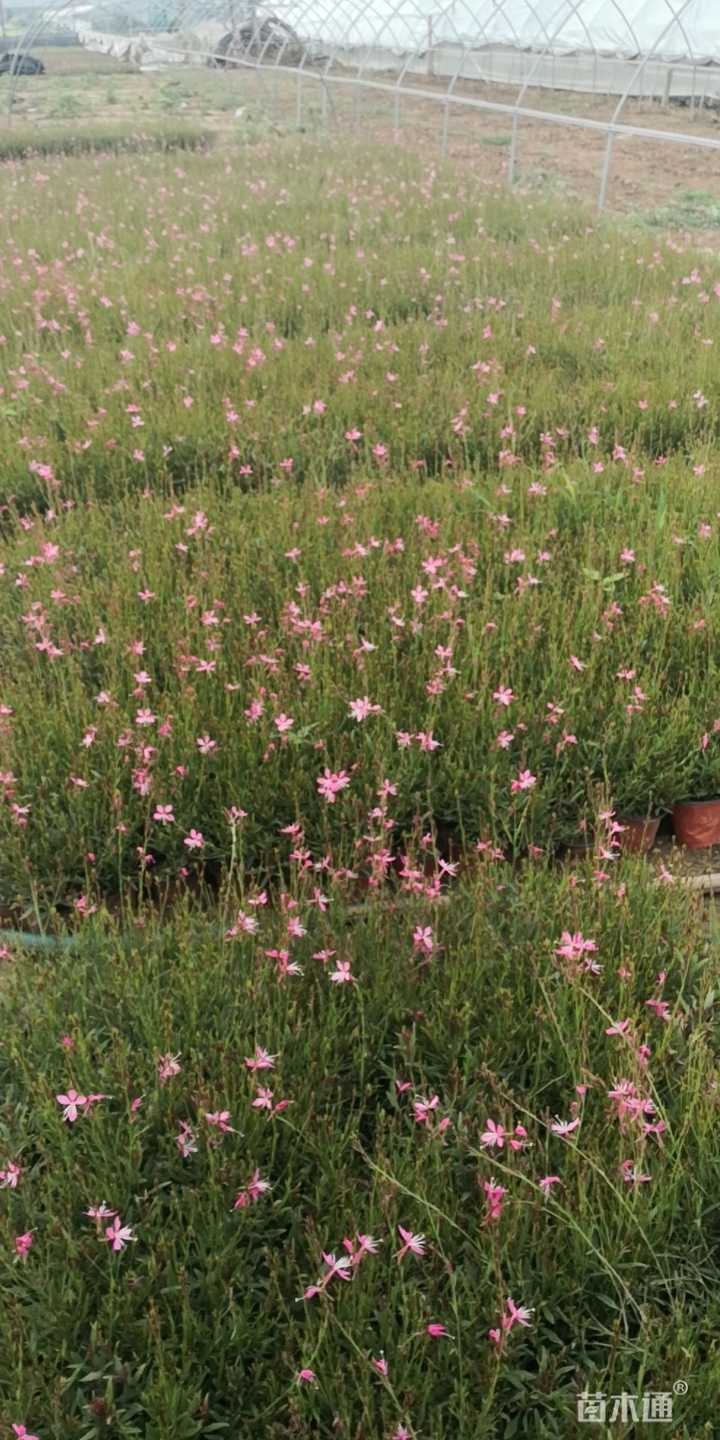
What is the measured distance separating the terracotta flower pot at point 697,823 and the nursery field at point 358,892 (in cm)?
15

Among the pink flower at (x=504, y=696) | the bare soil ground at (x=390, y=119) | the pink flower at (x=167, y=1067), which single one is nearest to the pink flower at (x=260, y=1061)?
the pink flower at (x=167, y=1067)

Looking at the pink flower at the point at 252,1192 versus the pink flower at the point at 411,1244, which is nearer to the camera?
the pink flower at the point at 411,1244

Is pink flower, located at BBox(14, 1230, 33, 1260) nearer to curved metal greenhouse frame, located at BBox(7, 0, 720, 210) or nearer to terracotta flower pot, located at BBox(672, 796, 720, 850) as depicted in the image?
terracotta flower pot, located at BBox(672, 796, 720, 850)

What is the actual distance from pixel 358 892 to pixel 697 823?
1.12 m

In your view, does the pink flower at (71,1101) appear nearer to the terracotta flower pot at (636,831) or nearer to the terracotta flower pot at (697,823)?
the terracotta flower pot at (636,831)

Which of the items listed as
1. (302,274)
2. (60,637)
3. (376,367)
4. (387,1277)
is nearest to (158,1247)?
(387,1277)

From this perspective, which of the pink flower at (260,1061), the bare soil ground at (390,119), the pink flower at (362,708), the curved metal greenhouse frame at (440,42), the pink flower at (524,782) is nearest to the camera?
the pink flower at (260,1061)

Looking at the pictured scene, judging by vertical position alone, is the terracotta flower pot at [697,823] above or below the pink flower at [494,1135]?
below

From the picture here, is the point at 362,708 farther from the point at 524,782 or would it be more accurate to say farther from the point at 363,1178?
the point at 363,1178

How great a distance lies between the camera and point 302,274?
25.1 feet

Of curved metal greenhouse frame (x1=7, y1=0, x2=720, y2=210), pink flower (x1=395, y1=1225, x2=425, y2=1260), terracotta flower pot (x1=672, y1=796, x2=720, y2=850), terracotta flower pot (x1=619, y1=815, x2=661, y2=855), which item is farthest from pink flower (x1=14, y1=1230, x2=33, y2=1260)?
curved metal greenhouse frame (x1=7, y1=0, x2=720, y2=210)

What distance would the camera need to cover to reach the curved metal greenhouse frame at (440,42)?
19.4 metres

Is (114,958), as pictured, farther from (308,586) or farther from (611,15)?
(611,15)

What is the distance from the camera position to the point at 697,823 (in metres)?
3.25
